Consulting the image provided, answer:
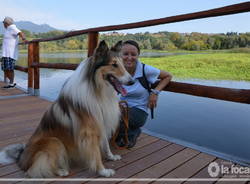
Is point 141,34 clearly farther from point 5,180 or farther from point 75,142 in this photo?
point 5,180

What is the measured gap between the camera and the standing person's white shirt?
598 cm

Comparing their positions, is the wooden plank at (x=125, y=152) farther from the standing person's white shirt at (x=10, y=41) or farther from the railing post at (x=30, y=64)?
the standing person's white shirt at (x=10, y=41)

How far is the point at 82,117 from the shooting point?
2.02 m

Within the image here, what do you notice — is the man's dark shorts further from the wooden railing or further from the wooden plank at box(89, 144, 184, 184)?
the wooden plank at box(89, 144, 184, 184)

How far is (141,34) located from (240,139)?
2339 millimetres

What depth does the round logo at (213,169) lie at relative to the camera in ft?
6.81

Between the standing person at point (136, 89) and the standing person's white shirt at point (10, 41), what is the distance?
4730 millimetres

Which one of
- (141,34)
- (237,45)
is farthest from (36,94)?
(237,45)

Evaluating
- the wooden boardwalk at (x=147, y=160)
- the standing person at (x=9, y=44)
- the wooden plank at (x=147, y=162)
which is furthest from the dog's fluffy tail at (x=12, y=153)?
the standing person at (x=9, y=44)

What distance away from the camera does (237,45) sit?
306 centimetres

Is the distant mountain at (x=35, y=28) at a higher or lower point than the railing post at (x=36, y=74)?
higher

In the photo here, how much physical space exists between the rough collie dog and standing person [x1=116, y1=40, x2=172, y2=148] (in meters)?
0.47

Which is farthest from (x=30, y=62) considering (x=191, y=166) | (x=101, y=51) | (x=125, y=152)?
(x=191, y=166)

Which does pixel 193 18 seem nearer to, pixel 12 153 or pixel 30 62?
pixel 12 153
